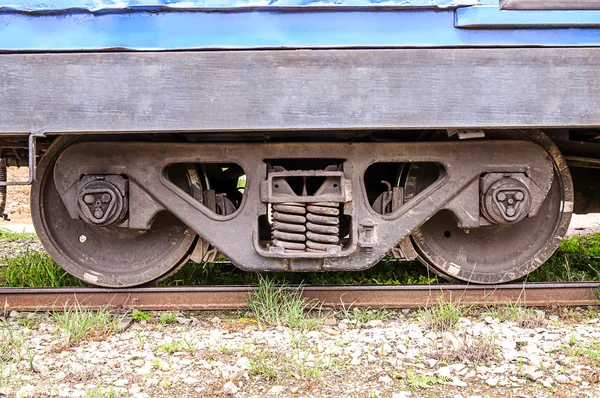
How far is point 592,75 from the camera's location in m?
2.83

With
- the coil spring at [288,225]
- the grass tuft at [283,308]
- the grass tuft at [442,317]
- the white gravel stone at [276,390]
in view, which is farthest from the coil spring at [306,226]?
the white gravel stone at [276,390]

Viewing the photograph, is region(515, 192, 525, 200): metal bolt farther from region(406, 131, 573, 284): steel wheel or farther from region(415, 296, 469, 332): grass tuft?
region(415, 296, 469, 332): grass tuft

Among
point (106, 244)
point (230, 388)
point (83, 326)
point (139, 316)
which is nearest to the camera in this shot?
point (230, 388)

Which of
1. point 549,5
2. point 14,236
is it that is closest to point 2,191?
point 14,236

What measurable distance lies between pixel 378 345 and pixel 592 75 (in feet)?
6.26

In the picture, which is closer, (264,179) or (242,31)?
(242,31)

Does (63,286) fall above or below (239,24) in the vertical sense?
below

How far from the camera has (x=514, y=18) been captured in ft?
9.35

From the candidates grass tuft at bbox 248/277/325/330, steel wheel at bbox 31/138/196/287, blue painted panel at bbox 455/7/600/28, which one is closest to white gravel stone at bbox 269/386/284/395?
grass tuft at bbox 248/277/325/330

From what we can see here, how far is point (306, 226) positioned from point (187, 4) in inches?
58.0

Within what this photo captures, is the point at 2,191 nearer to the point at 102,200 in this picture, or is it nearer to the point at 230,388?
the point at 102,200

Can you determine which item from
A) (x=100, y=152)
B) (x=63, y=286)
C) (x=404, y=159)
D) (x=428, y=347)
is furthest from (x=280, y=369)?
(x=63, y=286)

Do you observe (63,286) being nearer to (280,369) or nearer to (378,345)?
(280,369)

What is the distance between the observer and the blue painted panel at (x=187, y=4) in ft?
9.23
